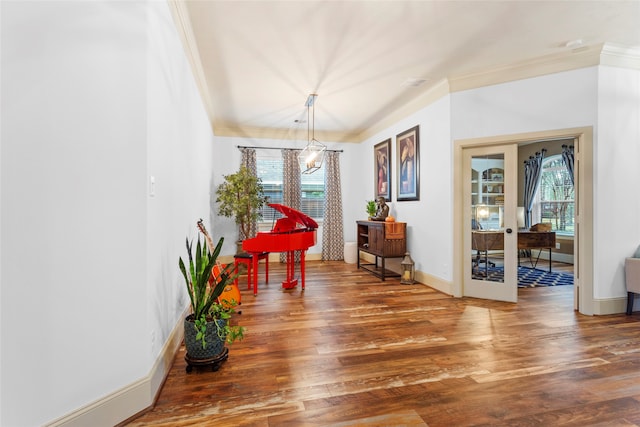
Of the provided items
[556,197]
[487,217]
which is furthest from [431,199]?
[556,197]

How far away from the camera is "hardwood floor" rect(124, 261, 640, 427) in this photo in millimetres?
1735

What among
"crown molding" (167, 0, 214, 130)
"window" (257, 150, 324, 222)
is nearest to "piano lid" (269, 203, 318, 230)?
"crown molding" (167, 0, 214, 130)

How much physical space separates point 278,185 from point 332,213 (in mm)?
1367

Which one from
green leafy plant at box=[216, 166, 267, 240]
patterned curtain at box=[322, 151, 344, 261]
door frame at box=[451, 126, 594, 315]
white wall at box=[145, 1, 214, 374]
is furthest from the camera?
patterned curtain at box=[322, 151, 344, 261]

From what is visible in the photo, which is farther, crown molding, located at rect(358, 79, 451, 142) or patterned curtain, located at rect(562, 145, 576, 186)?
patterned curtain, located at rect(562, 145, 576, 186)

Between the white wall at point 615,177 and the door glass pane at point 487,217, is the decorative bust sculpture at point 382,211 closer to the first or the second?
the door glass pane at point 487,217

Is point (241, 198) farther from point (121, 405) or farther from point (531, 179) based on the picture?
point (531, 179)

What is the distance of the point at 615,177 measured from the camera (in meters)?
3.39

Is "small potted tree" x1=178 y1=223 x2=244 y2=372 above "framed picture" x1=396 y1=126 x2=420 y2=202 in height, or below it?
below

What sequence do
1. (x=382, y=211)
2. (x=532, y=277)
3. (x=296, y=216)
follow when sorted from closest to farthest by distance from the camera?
(x=296, y=216) → (x=532, y=277) → (x=382, y=211)

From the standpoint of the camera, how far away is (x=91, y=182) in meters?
1.54

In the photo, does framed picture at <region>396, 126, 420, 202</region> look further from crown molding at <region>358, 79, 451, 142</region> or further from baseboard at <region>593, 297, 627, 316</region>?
baseboard at <region>593, 297, 627, 316</region>

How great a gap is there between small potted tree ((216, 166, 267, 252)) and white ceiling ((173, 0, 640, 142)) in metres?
1.47

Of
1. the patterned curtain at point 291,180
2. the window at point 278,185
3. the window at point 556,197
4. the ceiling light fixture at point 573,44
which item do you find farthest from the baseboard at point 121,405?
the window at point 556,197
